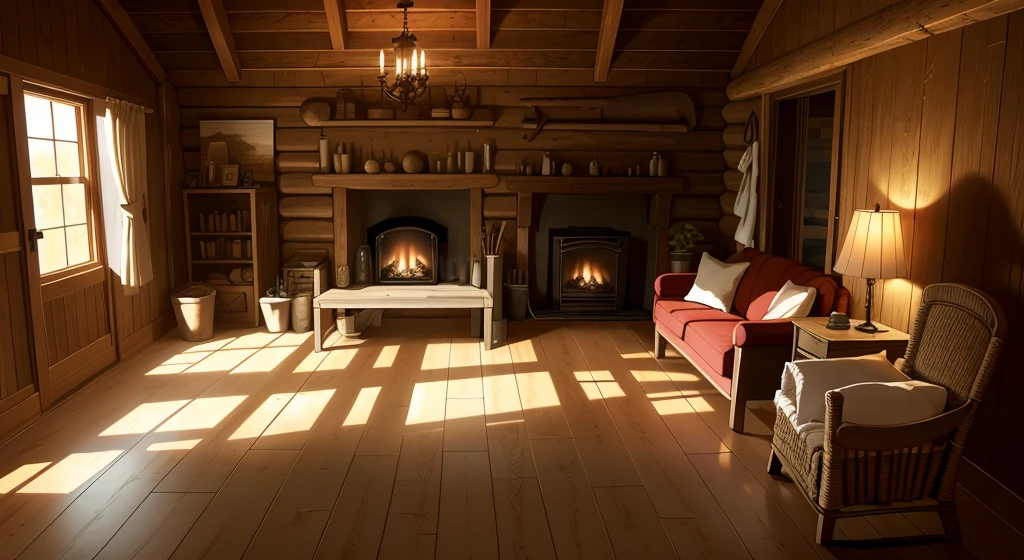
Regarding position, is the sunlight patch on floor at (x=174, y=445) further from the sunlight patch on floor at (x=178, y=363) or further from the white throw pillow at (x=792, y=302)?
the white throw pillow at (x=792, y=302)

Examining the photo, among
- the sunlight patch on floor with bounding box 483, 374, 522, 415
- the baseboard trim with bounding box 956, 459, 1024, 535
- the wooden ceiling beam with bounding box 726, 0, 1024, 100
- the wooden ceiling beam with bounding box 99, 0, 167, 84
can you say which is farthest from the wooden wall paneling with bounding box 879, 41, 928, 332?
the wooden ceiling beam with bounding box 99, 0, 167, 84

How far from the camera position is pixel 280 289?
23.0 ft

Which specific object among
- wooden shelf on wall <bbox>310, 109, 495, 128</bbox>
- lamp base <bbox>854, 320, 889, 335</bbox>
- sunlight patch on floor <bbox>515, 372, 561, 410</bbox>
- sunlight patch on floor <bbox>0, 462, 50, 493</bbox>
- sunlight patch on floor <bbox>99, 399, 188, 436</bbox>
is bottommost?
sunlight patch on floor <bbox>0, 462, 50, 493</bbox>

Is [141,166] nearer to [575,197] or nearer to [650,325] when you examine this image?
[575,197]

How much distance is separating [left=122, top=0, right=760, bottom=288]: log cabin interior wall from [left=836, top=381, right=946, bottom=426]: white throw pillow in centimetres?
427

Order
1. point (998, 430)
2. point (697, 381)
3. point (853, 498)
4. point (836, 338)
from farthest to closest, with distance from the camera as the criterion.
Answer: point (697, 381) → point (836, 338) → point (998, 430) → point (853, 498)

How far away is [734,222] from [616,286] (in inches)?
50.4

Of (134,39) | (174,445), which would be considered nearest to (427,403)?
(174,445)

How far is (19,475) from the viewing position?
3.80 m

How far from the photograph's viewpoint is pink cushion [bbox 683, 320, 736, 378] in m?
4.60

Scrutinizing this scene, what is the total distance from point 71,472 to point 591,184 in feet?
16.0


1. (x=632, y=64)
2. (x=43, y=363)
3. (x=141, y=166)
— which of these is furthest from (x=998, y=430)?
(x=141, y=166)

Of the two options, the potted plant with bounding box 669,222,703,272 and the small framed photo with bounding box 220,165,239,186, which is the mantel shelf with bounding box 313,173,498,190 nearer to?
the small framed photo with bounding box 220,165,239,186

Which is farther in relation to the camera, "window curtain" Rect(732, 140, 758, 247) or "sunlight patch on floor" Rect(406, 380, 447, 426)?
"window curtain" Rect(732, 140, 758, 247)
